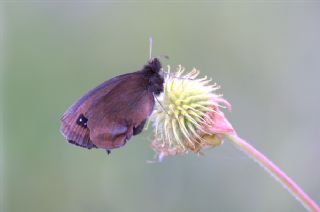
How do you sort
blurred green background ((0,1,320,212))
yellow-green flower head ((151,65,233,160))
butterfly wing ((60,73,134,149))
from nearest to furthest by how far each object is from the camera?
1. yellow-green flower head ((151,65,233,160))
2. butterfly wing ((60,73,134,149))
3. blurred green background ((0,1,320,212))

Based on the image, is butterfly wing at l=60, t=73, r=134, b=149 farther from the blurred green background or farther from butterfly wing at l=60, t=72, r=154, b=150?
the blurred green background

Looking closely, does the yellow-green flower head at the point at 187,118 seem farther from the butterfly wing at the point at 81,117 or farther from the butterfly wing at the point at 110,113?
the butterfly wing at the point at 81,117

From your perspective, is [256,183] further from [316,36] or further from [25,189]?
[25,189]

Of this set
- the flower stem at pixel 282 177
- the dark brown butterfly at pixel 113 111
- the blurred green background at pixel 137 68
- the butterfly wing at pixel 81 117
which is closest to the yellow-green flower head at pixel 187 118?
the dark brown butterfly at pixel 113 111

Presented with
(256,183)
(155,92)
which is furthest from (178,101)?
(256,183)

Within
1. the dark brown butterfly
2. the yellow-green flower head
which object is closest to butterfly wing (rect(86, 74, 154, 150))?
the dark brown butterfly
